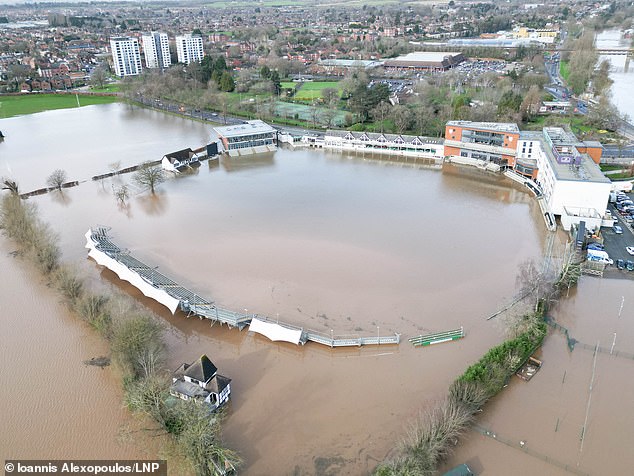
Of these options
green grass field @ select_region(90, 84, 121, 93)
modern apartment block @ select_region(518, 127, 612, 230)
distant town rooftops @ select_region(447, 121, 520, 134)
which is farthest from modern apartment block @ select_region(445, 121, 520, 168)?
green grass field @ select_region(90, 84, 121, 93)

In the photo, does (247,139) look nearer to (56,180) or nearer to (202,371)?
(56,180)

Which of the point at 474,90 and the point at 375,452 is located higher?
the point at 474,90

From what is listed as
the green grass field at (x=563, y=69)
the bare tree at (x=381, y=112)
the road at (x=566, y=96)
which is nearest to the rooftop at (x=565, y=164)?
the road at (x=566, y=96)

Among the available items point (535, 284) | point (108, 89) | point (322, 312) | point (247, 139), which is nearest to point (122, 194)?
point (247, 139)

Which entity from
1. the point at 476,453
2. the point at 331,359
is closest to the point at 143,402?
the point at 331,359

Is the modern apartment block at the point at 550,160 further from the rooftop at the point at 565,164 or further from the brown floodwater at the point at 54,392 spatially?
the brown floodwater at the point at 54,392

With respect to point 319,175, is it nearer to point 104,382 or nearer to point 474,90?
point 104,382
